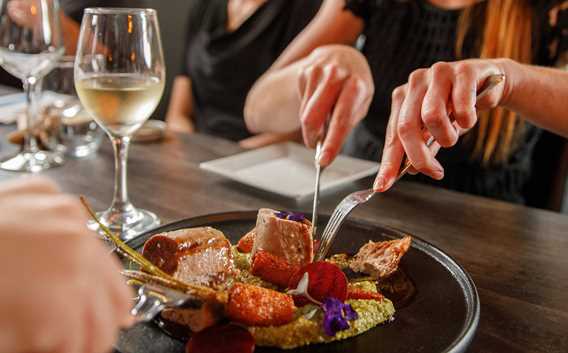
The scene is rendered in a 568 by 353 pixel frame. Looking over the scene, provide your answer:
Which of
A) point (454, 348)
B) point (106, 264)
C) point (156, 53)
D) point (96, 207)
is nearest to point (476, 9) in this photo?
point (156, 53)

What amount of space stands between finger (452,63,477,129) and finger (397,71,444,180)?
0.16 feet

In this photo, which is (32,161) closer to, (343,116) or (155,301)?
(343,116)

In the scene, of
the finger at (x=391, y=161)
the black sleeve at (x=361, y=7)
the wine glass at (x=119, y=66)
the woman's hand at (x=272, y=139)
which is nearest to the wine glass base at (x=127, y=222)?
the wine glass at (x=119, y=66)

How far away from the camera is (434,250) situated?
0.78 m

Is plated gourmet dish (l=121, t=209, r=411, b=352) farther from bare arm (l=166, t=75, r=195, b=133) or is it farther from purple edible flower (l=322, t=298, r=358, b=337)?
bare arm (l=166, t=75, r=195, b=133)

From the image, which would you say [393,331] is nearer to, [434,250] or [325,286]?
[325,286]

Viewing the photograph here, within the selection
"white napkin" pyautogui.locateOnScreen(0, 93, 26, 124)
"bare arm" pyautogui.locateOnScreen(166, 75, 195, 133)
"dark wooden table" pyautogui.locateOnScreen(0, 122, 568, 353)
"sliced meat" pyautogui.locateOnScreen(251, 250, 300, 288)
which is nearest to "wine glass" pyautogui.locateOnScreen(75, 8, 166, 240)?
"dark wooden table" pyautogui.locateOnScreen(0, 122, 568, 353)

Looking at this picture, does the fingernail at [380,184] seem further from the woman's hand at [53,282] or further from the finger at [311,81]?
the woman's hand at [53,282]

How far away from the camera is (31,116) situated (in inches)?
54.1

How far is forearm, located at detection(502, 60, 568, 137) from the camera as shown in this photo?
1.11 m

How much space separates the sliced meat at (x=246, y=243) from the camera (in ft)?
2.62

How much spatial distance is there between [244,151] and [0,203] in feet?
3.67

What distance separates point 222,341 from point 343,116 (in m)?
0.60

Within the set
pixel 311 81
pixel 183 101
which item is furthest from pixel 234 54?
pixel 311 81
